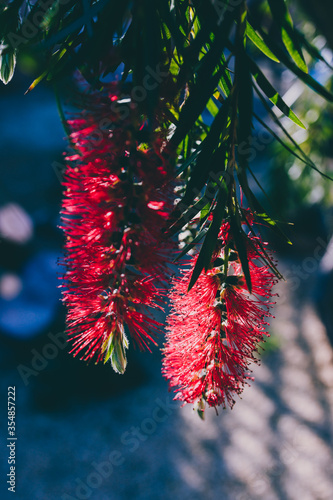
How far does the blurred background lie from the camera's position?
2.16m

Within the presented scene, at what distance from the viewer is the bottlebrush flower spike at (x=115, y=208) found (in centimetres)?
53

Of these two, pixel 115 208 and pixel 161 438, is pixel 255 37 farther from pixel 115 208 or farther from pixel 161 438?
pixel 161 438

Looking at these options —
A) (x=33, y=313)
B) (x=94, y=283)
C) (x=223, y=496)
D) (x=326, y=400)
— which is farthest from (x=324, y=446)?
(x=94, y=283)

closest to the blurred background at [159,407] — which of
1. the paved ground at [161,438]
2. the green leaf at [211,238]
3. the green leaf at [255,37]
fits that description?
the paved ground at [161,438]

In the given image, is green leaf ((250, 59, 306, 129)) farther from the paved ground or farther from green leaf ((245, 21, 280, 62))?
the paved ground

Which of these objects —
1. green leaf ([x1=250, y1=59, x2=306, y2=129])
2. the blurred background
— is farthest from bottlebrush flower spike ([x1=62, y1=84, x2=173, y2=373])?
the blurred background

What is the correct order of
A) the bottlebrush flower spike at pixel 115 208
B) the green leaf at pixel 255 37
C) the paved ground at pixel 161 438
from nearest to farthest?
the bottlebrush flower spike at pixel 115 208 < the green leaf at pixel 255 37 < the paved ground at pixel 161 438

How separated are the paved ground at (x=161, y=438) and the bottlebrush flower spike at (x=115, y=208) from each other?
6.24ft

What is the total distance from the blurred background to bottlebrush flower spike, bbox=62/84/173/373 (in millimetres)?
1524

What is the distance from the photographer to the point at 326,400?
102 inches

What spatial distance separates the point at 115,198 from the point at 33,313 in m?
2.37

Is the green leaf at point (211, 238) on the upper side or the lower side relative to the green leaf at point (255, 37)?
lower

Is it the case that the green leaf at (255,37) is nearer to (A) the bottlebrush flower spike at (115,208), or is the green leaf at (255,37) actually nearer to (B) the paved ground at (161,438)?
(A) the bottlebrush flower spike at (115,208)

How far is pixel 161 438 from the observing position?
2.36m
